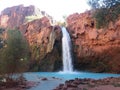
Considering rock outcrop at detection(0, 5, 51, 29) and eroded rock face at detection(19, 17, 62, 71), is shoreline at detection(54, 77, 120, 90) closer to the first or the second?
eroded rock face at detection(19, 17, 62, 71)

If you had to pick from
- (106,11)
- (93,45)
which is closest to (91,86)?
(106,11)

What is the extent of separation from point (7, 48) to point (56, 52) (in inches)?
1127

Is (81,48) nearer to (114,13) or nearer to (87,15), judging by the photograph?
(87,15)

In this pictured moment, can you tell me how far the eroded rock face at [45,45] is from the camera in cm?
4966

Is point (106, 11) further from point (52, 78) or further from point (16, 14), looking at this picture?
point (16, 14)

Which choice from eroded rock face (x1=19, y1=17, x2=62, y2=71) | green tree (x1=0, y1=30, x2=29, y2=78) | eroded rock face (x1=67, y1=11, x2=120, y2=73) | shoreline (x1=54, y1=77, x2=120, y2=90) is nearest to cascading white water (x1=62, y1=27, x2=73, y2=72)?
eroded rock face (x1=19, y1=17, x2=62, y2=71)

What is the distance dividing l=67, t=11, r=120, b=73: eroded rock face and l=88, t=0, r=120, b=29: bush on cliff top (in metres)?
27.1

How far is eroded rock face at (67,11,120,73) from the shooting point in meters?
45.2

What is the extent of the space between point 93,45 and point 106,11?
3125cm

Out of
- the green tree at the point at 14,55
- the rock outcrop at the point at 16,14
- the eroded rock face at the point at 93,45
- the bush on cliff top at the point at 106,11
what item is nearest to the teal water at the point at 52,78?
the green tree at the point at 14,55

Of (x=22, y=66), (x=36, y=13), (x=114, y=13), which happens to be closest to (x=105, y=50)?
(x=22, y=66)

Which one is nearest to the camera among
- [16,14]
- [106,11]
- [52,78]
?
[106,11]

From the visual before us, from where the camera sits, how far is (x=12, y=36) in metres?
22.1

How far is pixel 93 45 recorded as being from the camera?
1875 inches
